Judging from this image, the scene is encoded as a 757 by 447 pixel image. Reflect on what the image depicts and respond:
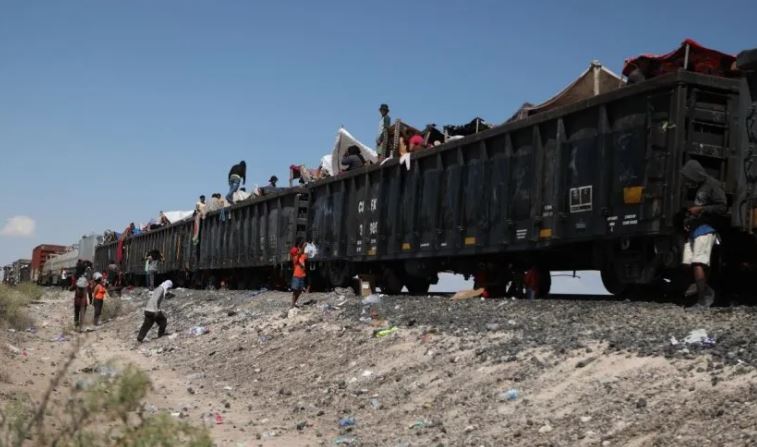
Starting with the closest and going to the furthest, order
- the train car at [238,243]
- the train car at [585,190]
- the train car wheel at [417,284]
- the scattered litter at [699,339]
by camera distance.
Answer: the scattered litter at [699,339]
the train car at [585,190]
the train car wheel at [417,284]
the train car at [238,243]

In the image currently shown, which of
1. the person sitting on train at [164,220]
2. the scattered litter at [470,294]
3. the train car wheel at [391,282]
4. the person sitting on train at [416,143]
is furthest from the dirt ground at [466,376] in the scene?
the person sitting on train at [164,220]

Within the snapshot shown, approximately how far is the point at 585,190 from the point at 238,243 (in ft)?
50.2

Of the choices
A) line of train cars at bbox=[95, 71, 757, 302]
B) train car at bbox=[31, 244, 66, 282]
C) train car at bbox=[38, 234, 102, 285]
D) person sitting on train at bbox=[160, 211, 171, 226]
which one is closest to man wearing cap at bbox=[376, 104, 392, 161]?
line of train cars at bbox=[95, 71, 757, 302]

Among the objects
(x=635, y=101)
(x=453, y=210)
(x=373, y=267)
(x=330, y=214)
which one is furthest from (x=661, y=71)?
(x=330, y=214)

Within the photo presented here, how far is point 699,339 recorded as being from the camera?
18.7 ft

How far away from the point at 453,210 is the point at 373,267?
3852 mm

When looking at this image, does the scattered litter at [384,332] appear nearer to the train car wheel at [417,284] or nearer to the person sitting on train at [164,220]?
the train car wheel at [417,284]

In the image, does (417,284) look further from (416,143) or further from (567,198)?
(567,198)

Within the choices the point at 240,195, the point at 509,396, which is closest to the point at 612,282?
the point at 509,396

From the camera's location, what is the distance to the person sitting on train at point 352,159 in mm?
16641

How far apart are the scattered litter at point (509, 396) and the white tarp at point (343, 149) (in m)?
11.4

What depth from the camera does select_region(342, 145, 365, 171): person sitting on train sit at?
16641 millimetres

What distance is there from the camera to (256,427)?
6777 mm

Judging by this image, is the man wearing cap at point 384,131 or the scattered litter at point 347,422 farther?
the man wearing cap at point 384,131
